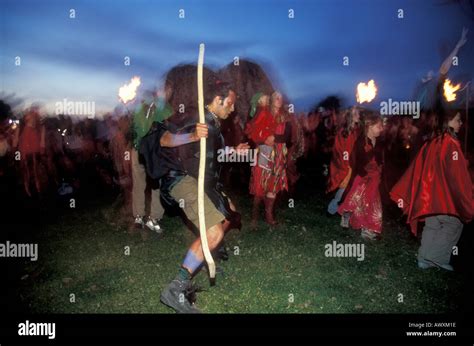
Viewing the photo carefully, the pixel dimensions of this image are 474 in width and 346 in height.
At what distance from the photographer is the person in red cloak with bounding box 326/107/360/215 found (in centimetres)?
677

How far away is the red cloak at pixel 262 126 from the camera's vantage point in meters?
6.56

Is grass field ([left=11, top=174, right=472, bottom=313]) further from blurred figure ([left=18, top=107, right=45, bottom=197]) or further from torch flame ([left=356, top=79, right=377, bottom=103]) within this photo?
blurred figure ([left=18, top=107, right=45, bottom=197])

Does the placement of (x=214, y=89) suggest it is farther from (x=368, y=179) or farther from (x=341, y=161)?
(x=341, y=161)

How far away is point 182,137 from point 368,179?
3.35 metres

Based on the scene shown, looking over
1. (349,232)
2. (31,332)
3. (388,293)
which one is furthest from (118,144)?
(388,293)

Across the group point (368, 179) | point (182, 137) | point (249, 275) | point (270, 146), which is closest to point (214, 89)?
point (182, 137)

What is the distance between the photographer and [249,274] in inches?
191

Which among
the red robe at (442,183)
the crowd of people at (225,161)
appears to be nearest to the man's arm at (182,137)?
the crowd of people at (225,161)

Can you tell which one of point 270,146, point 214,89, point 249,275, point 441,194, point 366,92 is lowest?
point 249,275

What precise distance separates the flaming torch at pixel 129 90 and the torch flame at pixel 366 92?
12.4 ft

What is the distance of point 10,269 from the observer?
16.5ft

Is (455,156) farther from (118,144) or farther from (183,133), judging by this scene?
(118,144)

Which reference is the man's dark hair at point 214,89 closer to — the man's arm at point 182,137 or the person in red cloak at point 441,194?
the man's arm at point 182,137

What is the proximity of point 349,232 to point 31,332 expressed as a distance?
461cm
